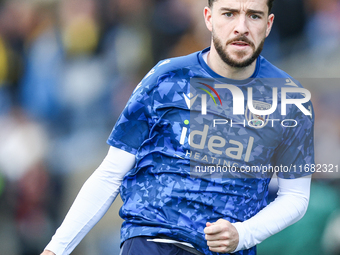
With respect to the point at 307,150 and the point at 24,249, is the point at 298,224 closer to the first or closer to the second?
the point at 307,150

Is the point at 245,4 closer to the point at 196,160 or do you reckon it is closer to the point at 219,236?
the point at 196,160

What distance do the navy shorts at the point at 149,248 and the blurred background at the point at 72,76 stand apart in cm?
181

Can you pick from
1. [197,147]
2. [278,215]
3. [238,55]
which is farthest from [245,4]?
[278,215]

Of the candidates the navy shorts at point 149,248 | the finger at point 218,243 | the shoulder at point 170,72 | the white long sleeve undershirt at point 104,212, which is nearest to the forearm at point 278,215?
the white long sleeve undershirt at point 104,212

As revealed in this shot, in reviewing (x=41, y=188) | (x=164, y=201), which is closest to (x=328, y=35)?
(x=164, y=201)

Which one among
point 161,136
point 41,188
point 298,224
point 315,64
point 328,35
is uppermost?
point 328,35

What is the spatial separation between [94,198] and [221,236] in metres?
0.56

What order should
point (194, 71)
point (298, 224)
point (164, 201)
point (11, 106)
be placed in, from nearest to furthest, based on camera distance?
point (164, 201) < point (194, 71) < point (298, 224) < point (11, 106)

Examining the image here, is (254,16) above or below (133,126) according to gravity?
above

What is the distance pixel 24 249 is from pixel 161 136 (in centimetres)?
223

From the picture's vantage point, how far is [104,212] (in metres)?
1.76

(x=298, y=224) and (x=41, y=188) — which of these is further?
(x=41, y=188)

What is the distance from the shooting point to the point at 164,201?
5.38ft

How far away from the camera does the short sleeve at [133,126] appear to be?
1729 millimetres
